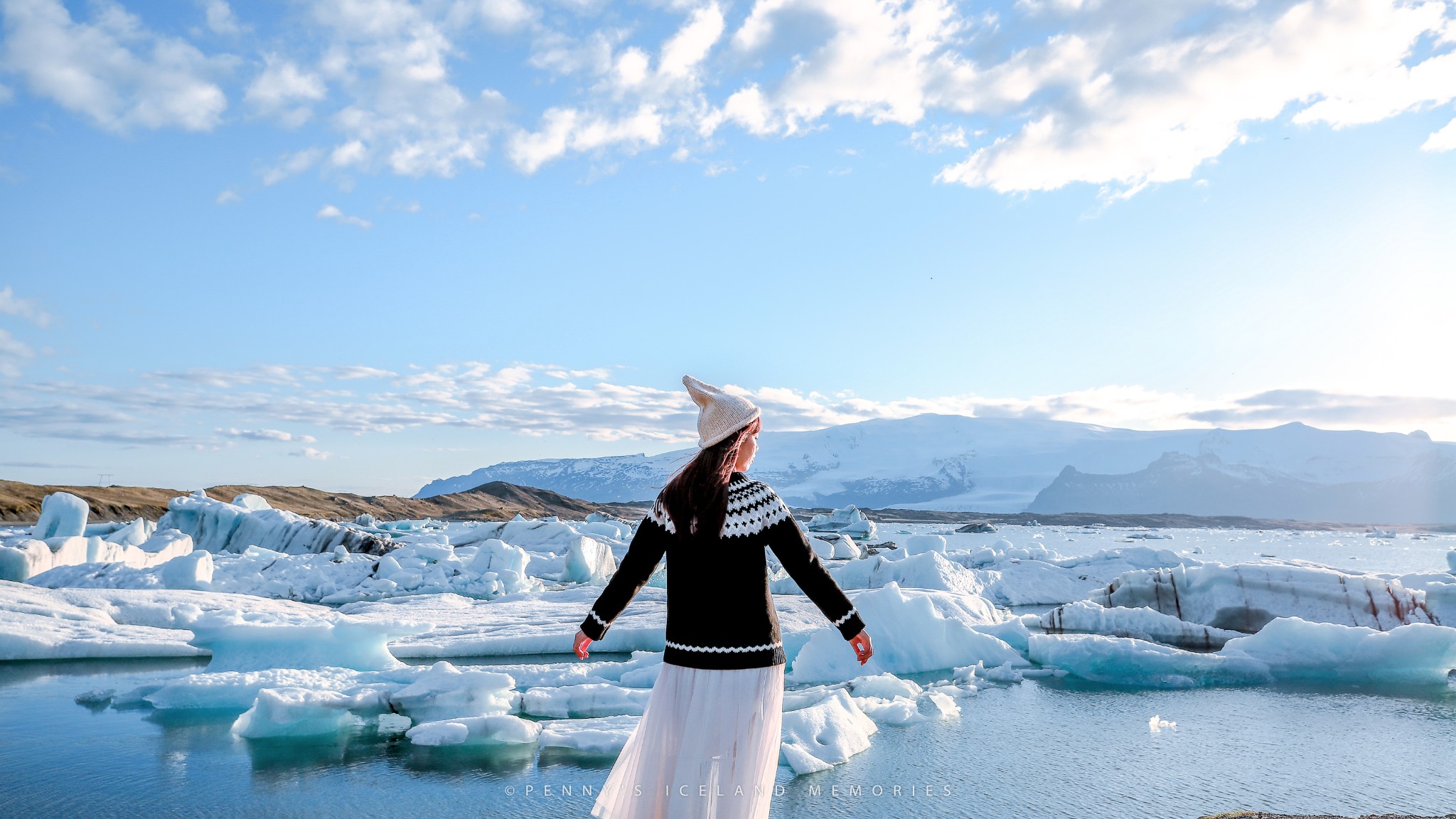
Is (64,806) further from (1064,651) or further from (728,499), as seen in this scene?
(1064,651)

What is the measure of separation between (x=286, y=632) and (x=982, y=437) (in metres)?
164

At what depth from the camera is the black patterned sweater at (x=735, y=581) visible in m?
2.25

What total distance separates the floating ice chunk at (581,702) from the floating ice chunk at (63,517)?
53.7 feet

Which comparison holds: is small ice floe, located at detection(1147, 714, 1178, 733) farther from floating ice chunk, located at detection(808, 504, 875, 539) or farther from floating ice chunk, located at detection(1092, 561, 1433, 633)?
floating ice chunk, located at detection(808, 504, 875, 539)

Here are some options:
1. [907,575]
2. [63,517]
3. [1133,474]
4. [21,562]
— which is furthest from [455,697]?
[1133,474]

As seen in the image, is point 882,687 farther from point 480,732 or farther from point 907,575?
point 907,575

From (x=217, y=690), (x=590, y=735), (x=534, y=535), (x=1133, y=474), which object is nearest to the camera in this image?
(x=590, y=735)

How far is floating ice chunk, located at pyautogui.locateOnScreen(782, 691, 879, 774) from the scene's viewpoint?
176 inches

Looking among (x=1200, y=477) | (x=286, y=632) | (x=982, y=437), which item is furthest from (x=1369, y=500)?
(x=286, y=632)

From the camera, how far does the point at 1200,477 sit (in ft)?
375

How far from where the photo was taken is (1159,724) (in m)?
5.71

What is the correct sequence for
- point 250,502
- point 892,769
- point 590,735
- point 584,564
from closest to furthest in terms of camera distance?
point 892,769 < point 590,735 < point 584,564 < point 250,502

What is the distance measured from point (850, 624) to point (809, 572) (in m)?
0.21

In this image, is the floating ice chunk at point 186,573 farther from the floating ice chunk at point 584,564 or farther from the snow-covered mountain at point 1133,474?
the snow-covered mountain at point 1133,474
